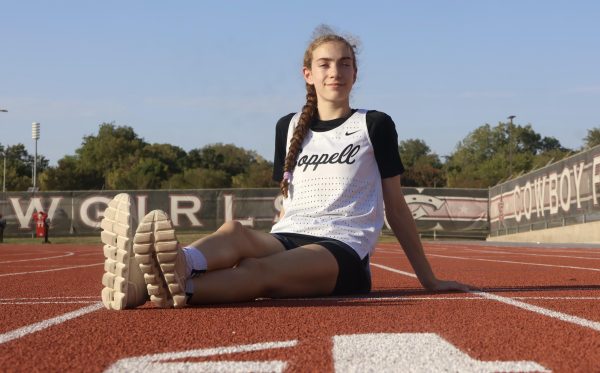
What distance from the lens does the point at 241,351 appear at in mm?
2555

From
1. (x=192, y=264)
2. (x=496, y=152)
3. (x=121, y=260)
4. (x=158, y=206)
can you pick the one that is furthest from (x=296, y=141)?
(x=496, y=152)

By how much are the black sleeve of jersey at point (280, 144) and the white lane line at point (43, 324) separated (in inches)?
52.7

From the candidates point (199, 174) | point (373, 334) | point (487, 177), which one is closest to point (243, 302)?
point (373, 334)

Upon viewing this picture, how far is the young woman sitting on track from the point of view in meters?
3.76

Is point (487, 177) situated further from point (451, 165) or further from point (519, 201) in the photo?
point (519, 201)

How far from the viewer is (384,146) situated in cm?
463

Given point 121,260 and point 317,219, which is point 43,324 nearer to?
point 121,260

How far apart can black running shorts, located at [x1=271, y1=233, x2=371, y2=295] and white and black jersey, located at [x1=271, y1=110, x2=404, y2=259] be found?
0.05m

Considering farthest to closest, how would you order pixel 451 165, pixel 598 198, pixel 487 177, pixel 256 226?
pixel 451 165, pixel 487 177, pixel 256 226, pixel 598 198

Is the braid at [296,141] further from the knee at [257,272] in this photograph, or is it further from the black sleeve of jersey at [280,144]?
the knee at [257,272]

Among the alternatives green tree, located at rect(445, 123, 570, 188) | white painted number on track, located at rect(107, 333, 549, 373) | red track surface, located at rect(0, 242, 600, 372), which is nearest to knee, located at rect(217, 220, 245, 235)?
red track surface, located at rect(0, 242, 600, 372)

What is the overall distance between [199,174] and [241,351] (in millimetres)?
73146

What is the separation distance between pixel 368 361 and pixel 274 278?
175cm

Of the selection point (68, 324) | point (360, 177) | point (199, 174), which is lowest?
point (68, 324)
